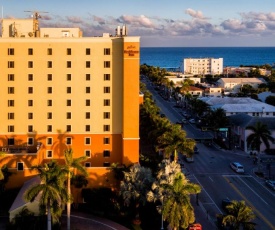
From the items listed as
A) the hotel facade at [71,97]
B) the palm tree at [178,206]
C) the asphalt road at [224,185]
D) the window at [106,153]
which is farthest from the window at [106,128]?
the palm tree at [178,206]

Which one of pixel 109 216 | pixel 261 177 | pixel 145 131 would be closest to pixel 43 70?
pixel 109 216

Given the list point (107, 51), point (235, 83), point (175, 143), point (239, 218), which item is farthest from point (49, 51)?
point (235, 83)

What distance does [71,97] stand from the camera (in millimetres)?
59219

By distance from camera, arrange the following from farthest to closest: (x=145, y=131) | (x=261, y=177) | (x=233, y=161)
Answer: (x=145, y=131)
(x=233, y=161)
(x=261, y=177)

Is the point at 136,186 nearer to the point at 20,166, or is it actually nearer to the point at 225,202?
the point at 225,202

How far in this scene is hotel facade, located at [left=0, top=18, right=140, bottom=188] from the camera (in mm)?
58094

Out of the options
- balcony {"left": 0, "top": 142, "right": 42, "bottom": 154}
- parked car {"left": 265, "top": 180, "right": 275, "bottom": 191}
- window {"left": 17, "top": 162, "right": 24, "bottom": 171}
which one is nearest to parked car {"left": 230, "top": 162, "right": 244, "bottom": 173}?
parked car {"left": 265, "top": 180, "right": 275, "bottom": 191}

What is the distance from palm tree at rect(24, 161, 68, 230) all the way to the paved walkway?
15.7 feet

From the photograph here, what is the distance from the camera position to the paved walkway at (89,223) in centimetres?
4641

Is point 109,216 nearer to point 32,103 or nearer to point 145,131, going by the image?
point 32,103

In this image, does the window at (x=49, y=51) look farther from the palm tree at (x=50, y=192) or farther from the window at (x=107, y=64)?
the palm tree at (x=50, y=192)

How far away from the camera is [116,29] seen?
199 feet

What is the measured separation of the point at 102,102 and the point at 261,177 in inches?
1031

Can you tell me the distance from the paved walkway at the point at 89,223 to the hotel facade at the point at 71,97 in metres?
10.8
